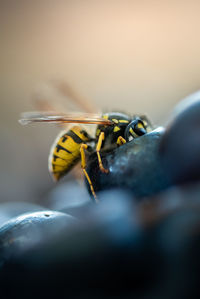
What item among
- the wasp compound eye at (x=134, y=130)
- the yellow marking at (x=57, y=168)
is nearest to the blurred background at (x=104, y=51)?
the yellow marking at (x=57, y=168)

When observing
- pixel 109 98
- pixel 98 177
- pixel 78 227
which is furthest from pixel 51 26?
pixel 78 227

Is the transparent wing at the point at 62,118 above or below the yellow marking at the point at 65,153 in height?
above

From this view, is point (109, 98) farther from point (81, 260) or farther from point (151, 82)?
point (81, 260)

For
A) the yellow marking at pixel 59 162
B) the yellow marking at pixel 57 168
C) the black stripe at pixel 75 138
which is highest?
the black stripe at pixel 75 138

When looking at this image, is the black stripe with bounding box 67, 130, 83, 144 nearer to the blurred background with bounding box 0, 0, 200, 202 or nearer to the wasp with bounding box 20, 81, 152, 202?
the wasp with bounding box 20, 81, 152, 202

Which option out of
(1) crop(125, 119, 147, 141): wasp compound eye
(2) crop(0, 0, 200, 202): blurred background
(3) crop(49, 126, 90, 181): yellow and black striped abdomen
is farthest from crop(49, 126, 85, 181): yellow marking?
(2) crop(0, 0, 200, 202): blurred background

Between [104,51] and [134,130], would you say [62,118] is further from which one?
[104,51]

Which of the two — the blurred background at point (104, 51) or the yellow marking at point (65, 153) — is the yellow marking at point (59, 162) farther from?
the blurred background at point (104, 51)
